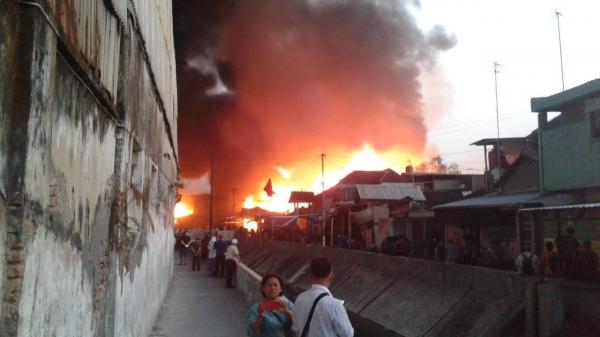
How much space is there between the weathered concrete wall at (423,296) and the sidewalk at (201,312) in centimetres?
133

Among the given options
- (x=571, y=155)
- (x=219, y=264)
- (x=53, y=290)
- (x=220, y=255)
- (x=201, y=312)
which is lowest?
(x=201, y=312)

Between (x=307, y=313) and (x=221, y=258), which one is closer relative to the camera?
(x=307, y=313)

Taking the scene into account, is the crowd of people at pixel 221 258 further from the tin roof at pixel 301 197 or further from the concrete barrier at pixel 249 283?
the tin roof at pixel 301 197

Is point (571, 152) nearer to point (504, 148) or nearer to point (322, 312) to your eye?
point (504, 148)

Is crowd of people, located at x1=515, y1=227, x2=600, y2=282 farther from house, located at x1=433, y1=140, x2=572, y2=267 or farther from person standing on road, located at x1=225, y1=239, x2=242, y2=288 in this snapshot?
person standing on road, located at x1=225, y1=239, x2=242, y2=288

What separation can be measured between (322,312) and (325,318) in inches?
1.7

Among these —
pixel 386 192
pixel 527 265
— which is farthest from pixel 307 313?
pixel 386 192

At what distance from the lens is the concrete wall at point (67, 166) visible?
2.26m

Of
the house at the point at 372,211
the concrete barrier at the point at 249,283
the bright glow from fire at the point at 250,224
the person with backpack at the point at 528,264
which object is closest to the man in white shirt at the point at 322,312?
the concrete barrier at the point at 249,283

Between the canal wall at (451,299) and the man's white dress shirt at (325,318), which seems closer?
the man's white dress shirt at (325,318)

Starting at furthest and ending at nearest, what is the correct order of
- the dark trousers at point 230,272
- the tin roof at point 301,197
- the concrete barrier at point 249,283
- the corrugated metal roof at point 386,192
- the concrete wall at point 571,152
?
the tin roof at point 301,197 → the corrugated metal roof at point 386,192 → the concrete wall at point 571,152 → the dark trousers at point 230,272 → the concrete barrier at point 249,283

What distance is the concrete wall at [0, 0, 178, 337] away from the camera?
7.41ft

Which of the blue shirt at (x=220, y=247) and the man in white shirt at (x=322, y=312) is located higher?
the man in white shirt at (x=322, y=312)

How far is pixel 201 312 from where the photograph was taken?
10.8 meters
